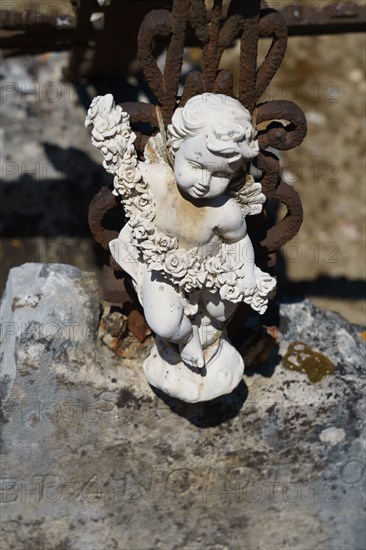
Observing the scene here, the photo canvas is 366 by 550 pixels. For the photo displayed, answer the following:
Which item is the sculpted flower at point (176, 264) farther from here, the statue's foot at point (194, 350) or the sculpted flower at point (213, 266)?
the statue's foot at point (194, 350)

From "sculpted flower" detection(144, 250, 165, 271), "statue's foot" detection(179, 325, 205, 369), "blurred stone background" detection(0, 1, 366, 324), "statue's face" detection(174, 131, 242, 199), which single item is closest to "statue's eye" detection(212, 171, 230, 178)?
"statue's face" detection(174, 131, 242, 199)

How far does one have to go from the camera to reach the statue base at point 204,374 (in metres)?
2.34

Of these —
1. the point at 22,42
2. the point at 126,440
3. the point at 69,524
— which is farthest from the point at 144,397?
the point at 22,42

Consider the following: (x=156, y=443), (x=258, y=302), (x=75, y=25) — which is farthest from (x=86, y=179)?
(x=258, y=302)

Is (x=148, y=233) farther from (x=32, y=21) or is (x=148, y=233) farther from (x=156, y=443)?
(x=32, y=21)

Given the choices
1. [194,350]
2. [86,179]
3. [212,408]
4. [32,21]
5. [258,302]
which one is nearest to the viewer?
[258,302]

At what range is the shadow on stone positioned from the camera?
8.23 feet

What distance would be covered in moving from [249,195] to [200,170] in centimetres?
19

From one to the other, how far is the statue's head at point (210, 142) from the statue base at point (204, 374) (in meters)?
0.49

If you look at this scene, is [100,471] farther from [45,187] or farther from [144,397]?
[45,187]

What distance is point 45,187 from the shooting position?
345cm

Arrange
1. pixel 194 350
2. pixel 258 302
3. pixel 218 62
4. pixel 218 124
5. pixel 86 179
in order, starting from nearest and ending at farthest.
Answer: pixel 218 124
pixel 218 62
pixel 258 302
pixel 194 350
pixel 86 179

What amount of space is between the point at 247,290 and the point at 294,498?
2.72ft

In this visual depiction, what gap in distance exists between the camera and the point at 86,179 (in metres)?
3.45
